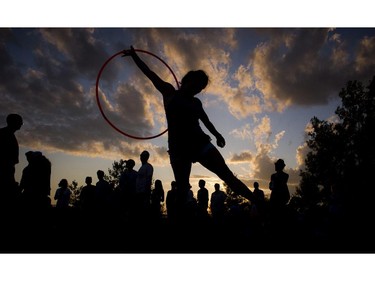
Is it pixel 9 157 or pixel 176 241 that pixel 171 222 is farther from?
pixel 9 157

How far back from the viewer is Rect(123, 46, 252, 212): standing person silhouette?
3652mm

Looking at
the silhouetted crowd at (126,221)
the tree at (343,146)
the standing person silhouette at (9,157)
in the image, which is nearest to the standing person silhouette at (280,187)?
the silhouetted crowd at (126,221)

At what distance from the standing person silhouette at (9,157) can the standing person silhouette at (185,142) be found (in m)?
2.59

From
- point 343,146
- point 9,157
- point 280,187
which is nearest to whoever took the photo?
point 9,157

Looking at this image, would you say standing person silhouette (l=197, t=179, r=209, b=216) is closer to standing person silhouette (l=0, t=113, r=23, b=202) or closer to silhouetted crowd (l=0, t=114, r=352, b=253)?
silhouetted crowd (l=0, t=114, r=352, b=253)

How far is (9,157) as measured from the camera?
4926 mm

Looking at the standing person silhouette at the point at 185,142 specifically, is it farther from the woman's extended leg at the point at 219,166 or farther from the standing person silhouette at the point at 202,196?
the standing person silhouette at the point at 202,196

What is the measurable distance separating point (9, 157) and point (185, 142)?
10.1 ft

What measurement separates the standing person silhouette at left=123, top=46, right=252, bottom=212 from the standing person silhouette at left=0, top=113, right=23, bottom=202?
8.50 ft

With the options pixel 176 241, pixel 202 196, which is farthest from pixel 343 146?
pixel 176 241

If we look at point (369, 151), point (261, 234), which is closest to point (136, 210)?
point (261, 234)

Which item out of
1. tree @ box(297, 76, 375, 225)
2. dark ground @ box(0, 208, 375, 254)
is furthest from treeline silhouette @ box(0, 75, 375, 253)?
tree @ box(297, 76, 375, 225)

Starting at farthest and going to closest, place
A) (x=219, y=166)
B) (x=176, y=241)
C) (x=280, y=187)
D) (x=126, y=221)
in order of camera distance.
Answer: (x=126, y=221), (x=280, y=187), (x=176, y=241), (x=219, y=166)

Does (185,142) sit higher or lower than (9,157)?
lower
